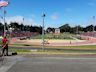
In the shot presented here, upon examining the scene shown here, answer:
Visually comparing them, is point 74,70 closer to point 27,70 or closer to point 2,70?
point 27,70

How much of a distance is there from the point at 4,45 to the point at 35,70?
10491mm

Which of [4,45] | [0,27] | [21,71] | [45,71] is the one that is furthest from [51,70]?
[0,27]

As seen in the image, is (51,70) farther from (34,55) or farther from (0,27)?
(0,27)

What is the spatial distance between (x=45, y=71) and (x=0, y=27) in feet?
480

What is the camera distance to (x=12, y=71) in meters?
15.8

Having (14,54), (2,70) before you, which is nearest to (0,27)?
(14,54)

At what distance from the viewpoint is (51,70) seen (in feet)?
53.2

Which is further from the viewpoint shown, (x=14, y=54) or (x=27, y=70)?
(x=14, y=54)

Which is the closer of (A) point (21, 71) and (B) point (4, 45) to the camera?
(A) point (21, 71)

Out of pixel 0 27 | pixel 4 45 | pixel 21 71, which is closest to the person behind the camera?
pixel 21 71

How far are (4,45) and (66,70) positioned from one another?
35.7ft

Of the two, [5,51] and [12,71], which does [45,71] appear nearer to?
[12,71]

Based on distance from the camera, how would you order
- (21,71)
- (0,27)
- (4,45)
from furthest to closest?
(0,27), (4,45), (21,71)

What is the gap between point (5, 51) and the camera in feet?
88.7
